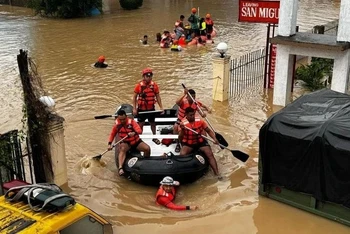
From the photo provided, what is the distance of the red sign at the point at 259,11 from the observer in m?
14.5

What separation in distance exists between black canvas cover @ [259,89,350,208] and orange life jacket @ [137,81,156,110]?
3.58 meters

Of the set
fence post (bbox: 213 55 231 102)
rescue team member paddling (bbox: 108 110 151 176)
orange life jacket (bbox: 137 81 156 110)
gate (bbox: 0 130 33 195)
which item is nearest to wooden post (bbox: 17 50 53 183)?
gate (bbox: 0 130 33 195)

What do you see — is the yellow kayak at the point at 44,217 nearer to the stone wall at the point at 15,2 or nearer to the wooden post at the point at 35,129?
the wooden post at the point at 35,129

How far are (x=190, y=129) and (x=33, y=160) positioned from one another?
3196 mm

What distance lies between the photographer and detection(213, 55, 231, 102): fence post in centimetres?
1438

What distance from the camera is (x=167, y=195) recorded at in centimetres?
876

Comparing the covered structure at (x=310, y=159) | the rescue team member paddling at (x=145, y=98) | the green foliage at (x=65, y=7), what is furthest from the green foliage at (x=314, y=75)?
the green foliage at (x=65, y=7)

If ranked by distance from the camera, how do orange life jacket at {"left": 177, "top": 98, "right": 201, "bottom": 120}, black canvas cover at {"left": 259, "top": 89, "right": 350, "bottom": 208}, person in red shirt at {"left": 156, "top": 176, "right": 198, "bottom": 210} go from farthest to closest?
1. orange life jacket at {"left": 177, "top": 98, "right": 201, "bottom": 120}
2. person in red shirt at {"left": 156, "top": 176, "right": 198, "bottom": 210}
3. black canvas cover at {"left": 259, "top": 89, "right": 350, "bottom": 208}

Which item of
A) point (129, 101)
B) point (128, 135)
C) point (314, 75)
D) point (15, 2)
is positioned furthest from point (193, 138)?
point (15, 2)

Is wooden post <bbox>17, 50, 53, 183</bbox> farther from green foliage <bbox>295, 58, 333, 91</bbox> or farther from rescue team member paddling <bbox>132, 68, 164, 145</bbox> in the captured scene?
green foliage <bbox>295, 58, 333, 91</bbox>

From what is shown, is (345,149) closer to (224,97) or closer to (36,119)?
(36,119)

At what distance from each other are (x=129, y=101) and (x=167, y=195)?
699 cm

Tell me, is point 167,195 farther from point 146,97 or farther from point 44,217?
point 44,217

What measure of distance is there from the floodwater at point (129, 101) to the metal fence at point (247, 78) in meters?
0.54
